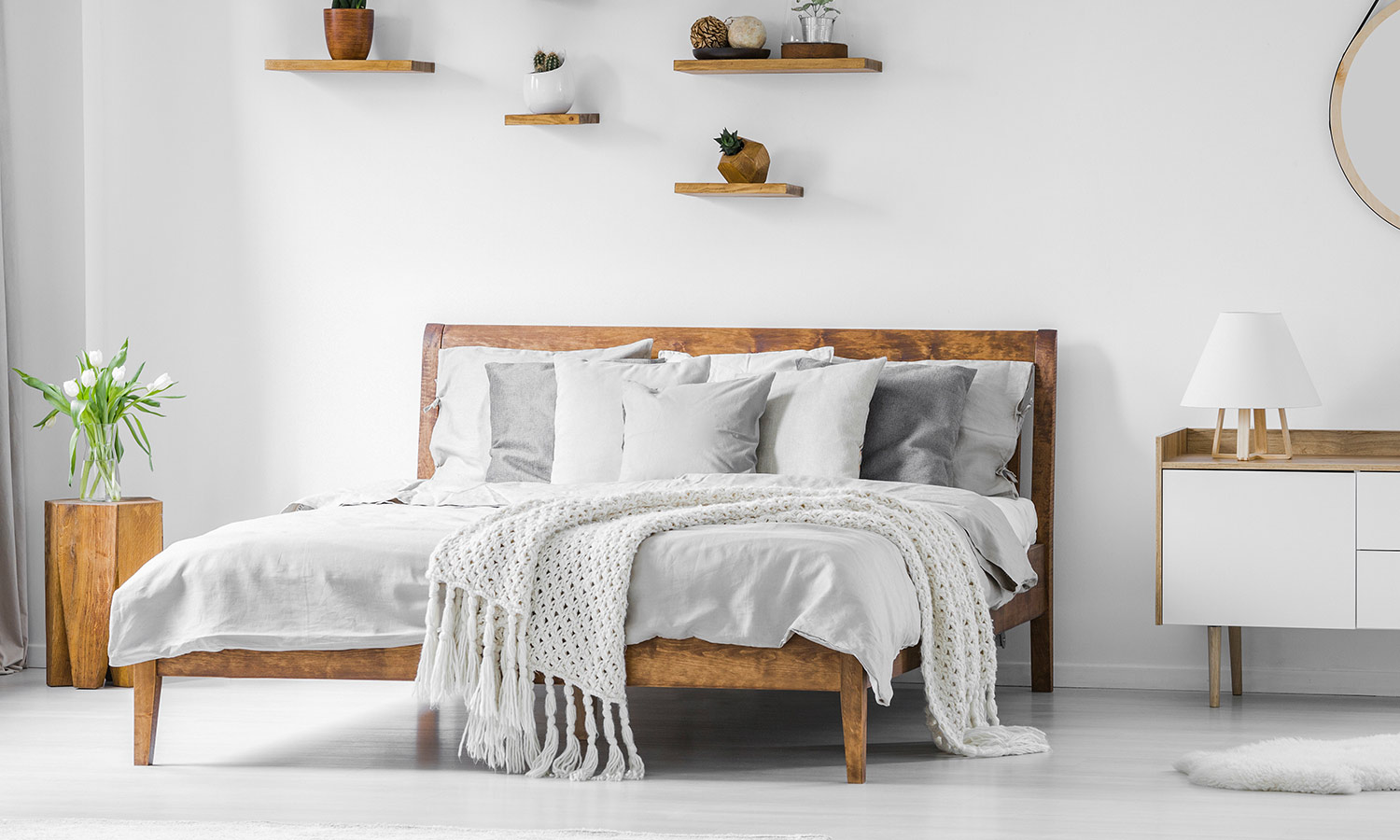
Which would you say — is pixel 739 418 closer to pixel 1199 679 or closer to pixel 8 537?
pixel 1199 679

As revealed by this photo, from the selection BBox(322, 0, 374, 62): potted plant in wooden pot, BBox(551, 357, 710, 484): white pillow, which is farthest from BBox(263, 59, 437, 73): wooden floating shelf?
BBox(551, 357, 710, 484): white pillow

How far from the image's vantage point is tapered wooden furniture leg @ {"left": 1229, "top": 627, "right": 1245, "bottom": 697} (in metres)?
4.31

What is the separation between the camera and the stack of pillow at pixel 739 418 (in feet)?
13.5

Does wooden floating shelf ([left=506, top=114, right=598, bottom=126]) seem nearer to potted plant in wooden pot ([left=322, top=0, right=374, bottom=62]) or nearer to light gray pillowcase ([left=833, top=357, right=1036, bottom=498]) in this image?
potted plant in wooden pot ([left=322, top=0, right=374, bottom=62])

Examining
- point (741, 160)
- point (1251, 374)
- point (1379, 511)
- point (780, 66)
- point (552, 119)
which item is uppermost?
point (780, 66)

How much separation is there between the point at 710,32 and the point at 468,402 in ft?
4.26

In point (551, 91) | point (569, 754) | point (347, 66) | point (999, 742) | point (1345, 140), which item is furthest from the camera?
point (347, 66)

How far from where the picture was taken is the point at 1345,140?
444cm

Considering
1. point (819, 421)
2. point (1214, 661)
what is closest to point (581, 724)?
point (819, 421)

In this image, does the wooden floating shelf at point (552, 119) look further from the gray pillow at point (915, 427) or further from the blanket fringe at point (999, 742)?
the blanket fringe at point (999, 742)

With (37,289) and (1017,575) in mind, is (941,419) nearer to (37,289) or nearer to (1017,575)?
(1017,575)

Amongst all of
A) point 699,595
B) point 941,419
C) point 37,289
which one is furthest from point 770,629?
point 37,289

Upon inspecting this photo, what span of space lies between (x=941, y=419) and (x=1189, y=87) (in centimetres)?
122

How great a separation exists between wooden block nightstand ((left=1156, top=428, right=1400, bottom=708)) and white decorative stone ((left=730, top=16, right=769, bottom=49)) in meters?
1.64
